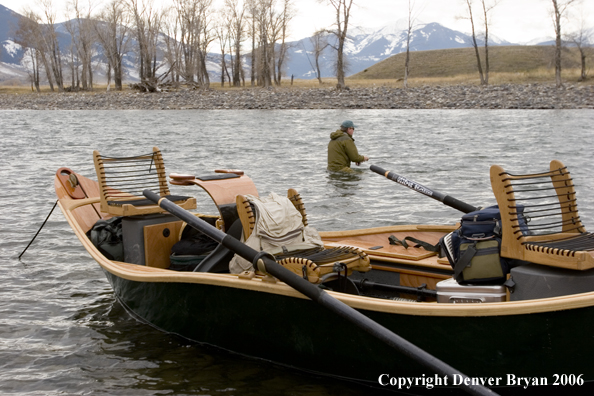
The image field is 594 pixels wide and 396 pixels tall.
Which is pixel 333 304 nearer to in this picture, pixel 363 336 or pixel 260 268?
pixel 363 336

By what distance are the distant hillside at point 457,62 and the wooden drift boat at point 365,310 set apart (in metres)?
69.4

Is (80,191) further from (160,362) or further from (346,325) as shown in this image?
(346,325)

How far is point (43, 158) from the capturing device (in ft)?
64.7

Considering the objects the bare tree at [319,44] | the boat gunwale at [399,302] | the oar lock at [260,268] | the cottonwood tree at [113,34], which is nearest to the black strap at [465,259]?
the boat gunwale at [399,302]

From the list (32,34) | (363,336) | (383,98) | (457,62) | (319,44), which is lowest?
(363,336)

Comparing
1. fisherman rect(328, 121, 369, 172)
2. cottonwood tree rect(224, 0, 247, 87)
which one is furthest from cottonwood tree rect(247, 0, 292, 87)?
fisherman rect(328, 121, 369, 172)

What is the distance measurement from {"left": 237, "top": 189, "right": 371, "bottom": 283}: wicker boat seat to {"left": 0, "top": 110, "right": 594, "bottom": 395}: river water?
0.88m

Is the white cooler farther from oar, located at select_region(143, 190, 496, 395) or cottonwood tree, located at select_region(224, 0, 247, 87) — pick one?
cottonwood tree, located at select_region(224, 0, 247, 87)

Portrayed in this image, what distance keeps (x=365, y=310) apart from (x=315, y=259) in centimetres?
82

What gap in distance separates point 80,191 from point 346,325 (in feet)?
15.5

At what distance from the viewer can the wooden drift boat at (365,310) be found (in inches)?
158

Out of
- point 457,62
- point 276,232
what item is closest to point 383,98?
point 276,232

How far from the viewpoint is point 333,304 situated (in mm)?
4129

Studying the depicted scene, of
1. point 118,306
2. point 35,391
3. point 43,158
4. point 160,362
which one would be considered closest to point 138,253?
point 118,306
